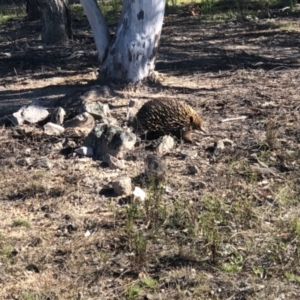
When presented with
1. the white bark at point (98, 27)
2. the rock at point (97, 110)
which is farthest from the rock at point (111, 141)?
the white bark at point (98, 27)

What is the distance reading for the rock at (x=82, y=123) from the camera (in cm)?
742

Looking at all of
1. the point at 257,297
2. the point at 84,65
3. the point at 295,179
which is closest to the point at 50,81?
the point at 84,65

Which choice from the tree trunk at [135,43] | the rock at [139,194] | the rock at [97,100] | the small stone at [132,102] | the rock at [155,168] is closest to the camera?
the rock at [139,194]

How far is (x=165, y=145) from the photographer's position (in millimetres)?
6809

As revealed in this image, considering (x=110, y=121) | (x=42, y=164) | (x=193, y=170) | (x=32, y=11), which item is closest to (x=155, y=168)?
(x=193, y=170)

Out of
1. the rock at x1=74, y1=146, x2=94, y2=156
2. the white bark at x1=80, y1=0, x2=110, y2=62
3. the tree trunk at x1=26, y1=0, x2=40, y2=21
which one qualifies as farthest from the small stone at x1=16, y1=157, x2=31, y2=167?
the tree trunk at x1=26, y1=0, x2=40, y2=21

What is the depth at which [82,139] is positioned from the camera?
7109 mm

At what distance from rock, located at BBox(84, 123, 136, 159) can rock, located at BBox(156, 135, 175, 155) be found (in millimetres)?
242

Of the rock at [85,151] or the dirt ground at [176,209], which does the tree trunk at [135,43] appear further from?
the rock at [85,151]

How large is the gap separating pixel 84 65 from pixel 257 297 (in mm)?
6678

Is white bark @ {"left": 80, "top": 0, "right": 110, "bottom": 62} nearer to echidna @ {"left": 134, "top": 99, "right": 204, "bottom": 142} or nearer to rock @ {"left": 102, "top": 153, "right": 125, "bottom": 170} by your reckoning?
echidna @ {"left": 134, "top": 99, "right": 204, "bottom": 142}

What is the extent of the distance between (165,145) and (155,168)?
2.48 ft

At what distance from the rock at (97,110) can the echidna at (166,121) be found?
62 centimetres

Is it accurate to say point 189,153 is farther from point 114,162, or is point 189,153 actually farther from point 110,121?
point 110,121
